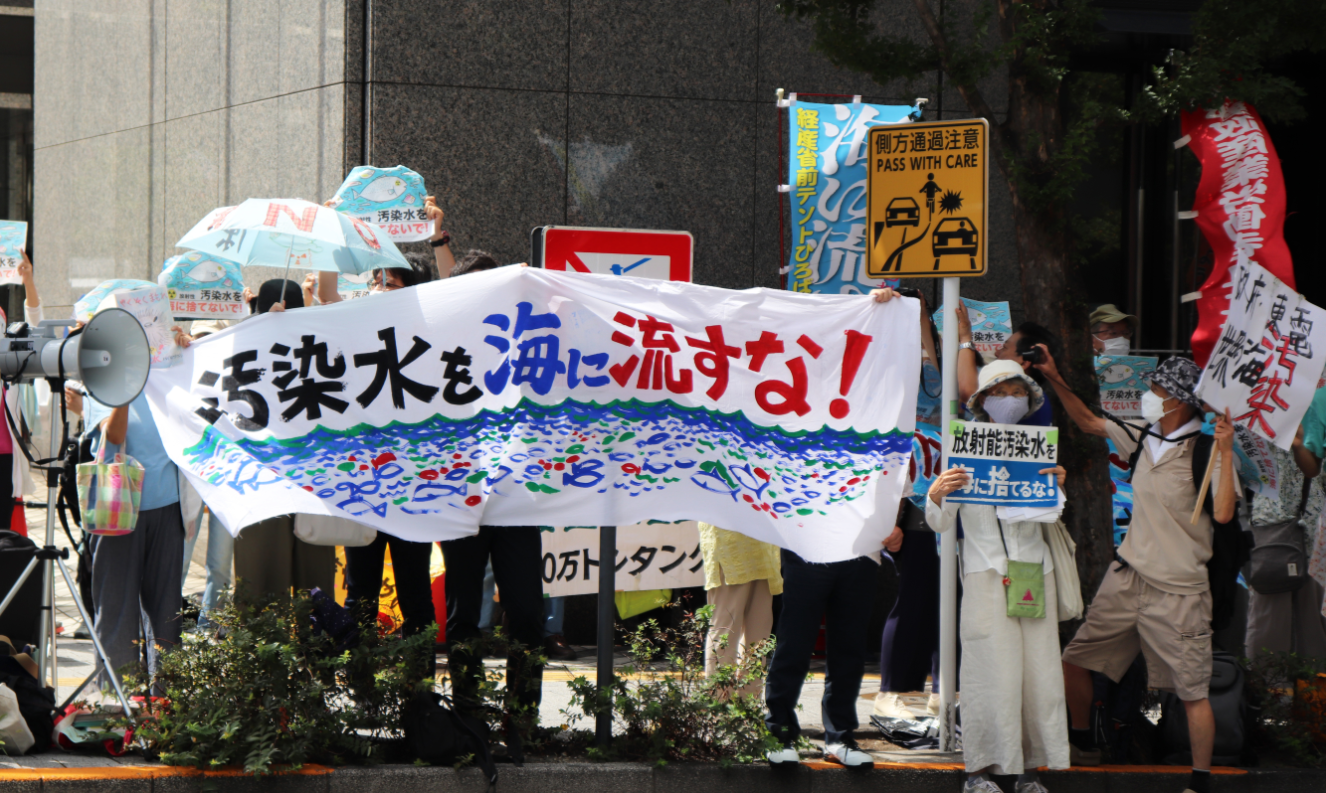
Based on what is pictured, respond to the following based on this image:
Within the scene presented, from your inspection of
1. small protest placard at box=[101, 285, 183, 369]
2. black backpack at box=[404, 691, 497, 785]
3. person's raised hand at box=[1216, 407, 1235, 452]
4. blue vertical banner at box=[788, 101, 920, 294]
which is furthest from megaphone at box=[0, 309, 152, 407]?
person's raised hand at box=[1216, 407, 1235, 452]

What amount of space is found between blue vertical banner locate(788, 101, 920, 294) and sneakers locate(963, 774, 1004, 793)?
323cm

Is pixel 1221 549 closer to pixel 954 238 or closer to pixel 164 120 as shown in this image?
pixel 954 238

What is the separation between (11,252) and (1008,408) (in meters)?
6.09

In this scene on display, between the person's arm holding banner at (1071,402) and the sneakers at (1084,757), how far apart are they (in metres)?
1.56

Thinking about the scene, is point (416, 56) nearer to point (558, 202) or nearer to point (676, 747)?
point (558, 202)

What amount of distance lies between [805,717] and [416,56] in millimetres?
5044

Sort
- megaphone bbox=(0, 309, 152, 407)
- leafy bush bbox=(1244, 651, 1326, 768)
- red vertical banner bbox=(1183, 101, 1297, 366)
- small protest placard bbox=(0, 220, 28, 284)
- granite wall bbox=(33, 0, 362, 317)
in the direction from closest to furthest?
megaphone bbox=(0, 309, 152, 407) → leafy bush bbox=(1244, 651, 1326, 768) → red vertical banner bbox=(1183, 101, 1297, 366) → small protest placard bbox=(0, 220, 28, 284) → granite wall bbox=(33, 0, 362, 317)

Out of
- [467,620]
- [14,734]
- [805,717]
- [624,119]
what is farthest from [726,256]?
Result: [14,734]

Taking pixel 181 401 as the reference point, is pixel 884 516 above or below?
below

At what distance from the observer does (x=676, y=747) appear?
5.85 m

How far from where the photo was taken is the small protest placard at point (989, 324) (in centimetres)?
882

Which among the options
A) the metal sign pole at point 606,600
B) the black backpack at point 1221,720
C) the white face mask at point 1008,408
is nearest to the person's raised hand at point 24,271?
the metal sign pole at point 606,600

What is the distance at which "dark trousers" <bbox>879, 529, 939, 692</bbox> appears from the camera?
702cm

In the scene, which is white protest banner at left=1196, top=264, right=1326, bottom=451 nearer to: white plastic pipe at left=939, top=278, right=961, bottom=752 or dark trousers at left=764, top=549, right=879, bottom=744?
white plastic pipe at left=939, top=278, right=961, bottom=752
